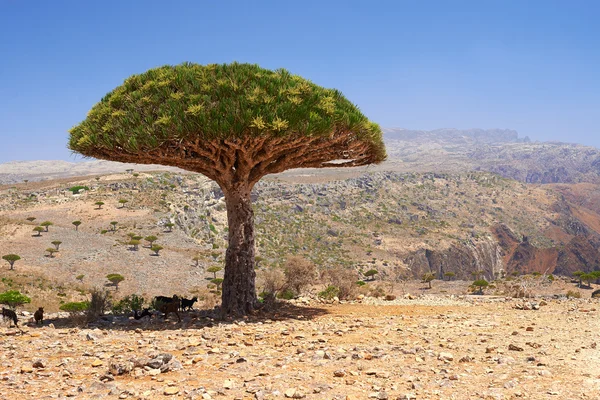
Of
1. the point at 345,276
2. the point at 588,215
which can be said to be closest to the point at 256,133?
the point at 345,276

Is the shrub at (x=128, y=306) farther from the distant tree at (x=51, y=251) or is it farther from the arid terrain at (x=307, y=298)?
the distant tree at (x=51, y=251)

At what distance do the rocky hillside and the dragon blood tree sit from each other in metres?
24.1

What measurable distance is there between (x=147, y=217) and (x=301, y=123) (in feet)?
152

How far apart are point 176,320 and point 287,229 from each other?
49873 mm

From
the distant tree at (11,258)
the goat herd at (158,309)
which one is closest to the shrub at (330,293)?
the goat herd at (158,309)

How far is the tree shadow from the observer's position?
32.3 ft

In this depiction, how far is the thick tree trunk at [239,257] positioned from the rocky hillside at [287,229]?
78.2 feet

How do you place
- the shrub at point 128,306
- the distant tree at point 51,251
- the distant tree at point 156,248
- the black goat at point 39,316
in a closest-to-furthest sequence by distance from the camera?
1. the black goat at point 39,316
2. the shrub at point 128,306
3. the distant tree at point 51,251
4. the distant tree at point 156,248

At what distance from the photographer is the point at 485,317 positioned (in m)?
11.4

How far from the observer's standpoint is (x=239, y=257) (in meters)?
12.0

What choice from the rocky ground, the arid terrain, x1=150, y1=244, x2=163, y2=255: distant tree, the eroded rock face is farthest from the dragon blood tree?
the eroded rock face

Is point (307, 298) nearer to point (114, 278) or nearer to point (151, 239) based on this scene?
Answer: point (114, 278)

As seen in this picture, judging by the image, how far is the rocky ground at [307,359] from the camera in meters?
5.27

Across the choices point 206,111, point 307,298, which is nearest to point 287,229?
point 307,298
